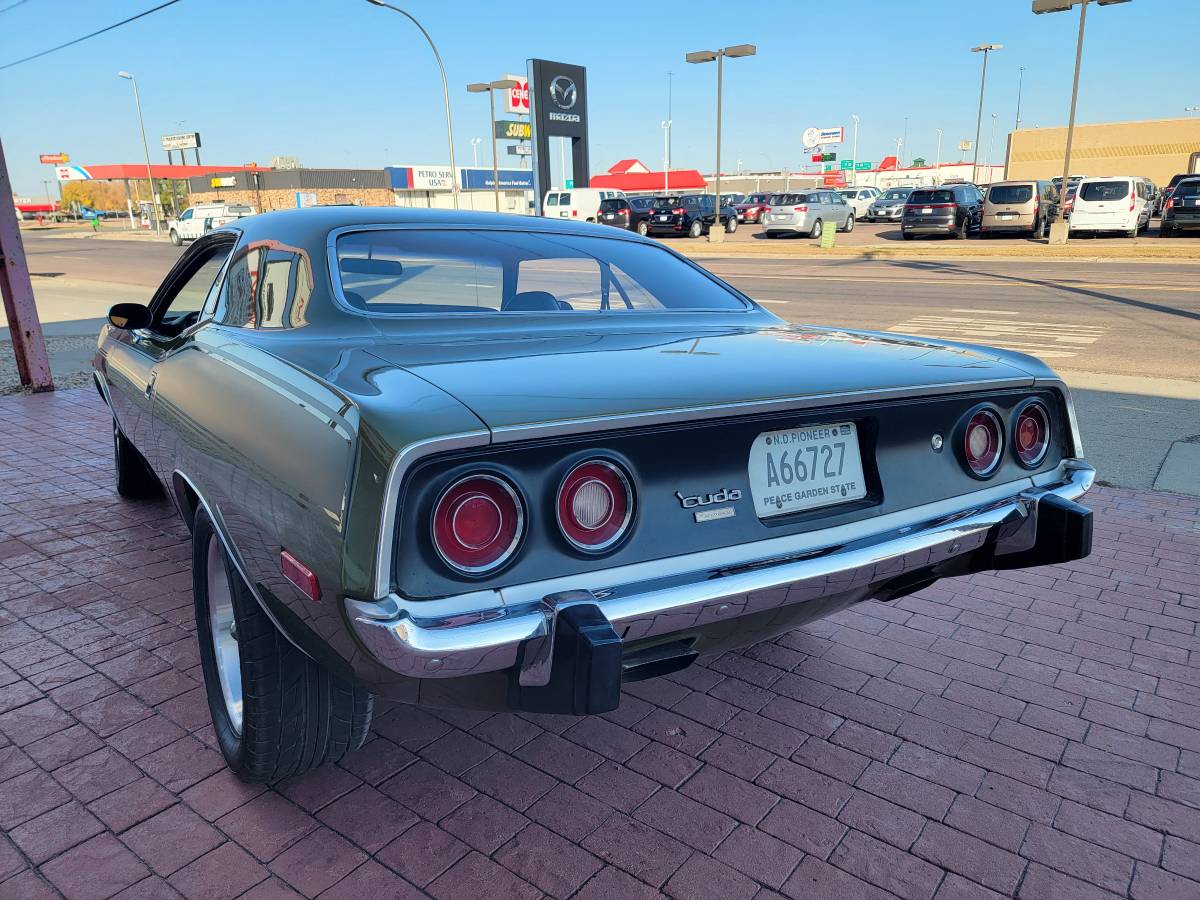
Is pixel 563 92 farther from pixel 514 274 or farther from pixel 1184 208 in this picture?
pixel 514 274

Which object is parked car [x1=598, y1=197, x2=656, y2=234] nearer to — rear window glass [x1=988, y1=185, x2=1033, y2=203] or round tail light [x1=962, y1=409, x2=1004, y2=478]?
rear window glass [x1=988, y1=185, x2=1033, y2=203]

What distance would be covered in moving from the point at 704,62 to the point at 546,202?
8.08 m

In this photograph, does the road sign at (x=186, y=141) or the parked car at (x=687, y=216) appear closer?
the parked car at (x=687, y=216)

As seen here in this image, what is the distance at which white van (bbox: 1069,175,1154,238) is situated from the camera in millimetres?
25844

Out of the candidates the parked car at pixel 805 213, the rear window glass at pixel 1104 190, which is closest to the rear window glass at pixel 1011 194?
the rear window glass at pixel 1104 190

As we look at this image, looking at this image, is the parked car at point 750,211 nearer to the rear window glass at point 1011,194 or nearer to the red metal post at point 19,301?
the rear window glass at point 1011,194

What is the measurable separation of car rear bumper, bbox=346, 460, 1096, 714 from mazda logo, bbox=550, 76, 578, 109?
1609 inches

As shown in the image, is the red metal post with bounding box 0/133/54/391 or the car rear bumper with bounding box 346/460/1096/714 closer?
the car rear bumper with bounding box 346/460/1096/714

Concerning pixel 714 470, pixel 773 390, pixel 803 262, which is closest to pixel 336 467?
pixel 714 470

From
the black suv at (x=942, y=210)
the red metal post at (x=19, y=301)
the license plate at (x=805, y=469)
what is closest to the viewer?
the license plate at (x=805, y=469)

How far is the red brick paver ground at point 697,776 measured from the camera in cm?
221

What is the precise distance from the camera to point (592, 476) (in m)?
1.95

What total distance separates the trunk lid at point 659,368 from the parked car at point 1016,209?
28211 millimetres

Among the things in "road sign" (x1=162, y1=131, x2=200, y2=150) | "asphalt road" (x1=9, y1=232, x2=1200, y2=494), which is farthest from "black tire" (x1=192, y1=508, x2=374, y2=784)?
"road sign" (x1=162, y1=131, x2=200, y2=150)
